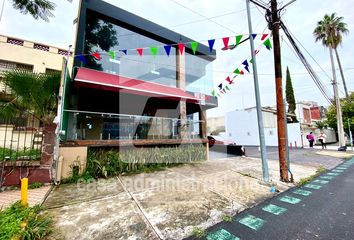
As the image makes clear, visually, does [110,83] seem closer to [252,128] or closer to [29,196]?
[29,196]

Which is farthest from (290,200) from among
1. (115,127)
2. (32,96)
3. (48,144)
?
(32,96)

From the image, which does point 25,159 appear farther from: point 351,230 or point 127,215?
point 351,230

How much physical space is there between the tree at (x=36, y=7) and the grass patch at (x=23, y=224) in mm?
6689

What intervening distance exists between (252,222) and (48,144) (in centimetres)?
583

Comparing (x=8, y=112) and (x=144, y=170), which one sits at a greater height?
(x=8, y=112)

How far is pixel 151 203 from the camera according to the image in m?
3.89

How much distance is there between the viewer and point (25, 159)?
4883mm

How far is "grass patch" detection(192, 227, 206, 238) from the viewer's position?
2793 mm

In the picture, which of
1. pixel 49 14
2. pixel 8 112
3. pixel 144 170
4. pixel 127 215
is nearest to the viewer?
pixel 127 215

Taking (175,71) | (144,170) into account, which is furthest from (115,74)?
(144,170)

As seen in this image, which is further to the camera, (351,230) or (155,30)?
(155,30)

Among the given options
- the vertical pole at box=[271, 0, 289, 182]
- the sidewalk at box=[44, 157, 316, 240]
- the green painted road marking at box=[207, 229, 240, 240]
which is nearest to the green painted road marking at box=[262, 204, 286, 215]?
the sidewalk at box=[44, 157, 316, 240]

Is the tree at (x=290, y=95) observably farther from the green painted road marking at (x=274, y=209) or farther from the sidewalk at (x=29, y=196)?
the sidewalk at (x=29, y=196)

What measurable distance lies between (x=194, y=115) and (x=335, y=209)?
939cm
